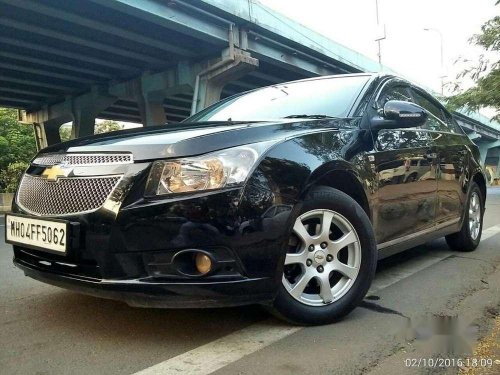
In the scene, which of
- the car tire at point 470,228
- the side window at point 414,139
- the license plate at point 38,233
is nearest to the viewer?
the license plate at point 38,233

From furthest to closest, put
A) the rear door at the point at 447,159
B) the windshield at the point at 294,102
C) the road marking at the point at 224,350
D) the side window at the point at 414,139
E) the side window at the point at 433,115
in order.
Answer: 1. the side window at the point at 433,115
2. the rear door at the point at 447,159
3. the side window at the point at 414,139
4. the windshield at the point at 294,102
5. the road marking at the point at 224,350

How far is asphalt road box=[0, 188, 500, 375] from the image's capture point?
225cm

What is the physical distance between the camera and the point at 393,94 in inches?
151

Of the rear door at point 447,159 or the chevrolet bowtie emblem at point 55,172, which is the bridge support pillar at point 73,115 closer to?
the rear door at point 447,159

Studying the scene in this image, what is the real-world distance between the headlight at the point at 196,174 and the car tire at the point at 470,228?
3.22 meters

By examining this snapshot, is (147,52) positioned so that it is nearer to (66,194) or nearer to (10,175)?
(10,175)

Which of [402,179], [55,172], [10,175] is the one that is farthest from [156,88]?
[55,172]

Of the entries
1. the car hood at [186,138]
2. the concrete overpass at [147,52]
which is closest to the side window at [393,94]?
the car hood at [186,138]

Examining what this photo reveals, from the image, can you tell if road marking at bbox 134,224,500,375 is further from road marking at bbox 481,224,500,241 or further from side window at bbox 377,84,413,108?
road marking at bbox 481,224,500,241

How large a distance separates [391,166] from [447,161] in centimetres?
116

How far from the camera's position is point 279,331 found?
2629 mm

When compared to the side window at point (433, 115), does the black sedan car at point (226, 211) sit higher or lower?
lower

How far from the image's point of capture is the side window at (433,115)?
4.27 metres

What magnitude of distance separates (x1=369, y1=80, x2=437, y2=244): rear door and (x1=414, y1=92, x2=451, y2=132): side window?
29 cm
